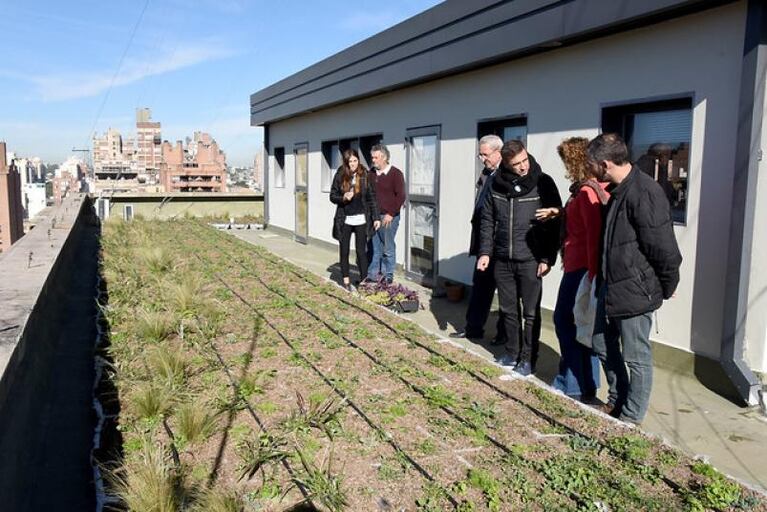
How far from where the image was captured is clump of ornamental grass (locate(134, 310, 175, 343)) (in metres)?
6.33

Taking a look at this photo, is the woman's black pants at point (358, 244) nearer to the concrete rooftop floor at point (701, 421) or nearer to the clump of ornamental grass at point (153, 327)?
the concrete rooftop floor at point (701, 421)

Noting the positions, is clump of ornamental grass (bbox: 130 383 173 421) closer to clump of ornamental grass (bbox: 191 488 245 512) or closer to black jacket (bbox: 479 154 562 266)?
clump of ornamental grass (bbox: 191 488 245 512)

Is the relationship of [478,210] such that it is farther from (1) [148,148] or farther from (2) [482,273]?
(1) [148,148]

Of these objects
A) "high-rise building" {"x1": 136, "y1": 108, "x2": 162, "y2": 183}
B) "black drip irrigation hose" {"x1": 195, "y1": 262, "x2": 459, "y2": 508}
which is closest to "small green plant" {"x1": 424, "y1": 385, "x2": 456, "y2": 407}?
"black drip irrigation hose" {"x1": 195, "y1": 262, "x2": 459, "y2": 508}

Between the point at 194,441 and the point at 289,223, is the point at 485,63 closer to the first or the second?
the point at 194,441

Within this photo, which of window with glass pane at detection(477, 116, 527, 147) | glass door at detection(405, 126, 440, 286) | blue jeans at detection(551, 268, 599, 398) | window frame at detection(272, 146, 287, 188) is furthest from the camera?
window frame at detection(272, 146, 287, 188)

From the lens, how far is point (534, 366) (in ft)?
18.6

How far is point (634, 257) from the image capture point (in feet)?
13.6

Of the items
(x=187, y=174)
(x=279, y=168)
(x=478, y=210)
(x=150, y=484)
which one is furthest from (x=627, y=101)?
(x=187, y=174)

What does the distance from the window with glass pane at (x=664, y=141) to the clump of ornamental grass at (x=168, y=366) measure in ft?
12.9

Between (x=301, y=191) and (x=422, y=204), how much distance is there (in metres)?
6.12

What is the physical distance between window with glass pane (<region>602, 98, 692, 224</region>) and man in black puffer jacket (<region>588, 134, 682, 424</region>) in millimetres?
1523

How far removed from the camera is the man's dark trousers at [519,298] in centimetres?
551

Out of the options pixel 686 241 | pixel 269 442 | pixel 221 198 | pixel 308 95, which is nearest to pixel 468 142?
pixel 686 241
